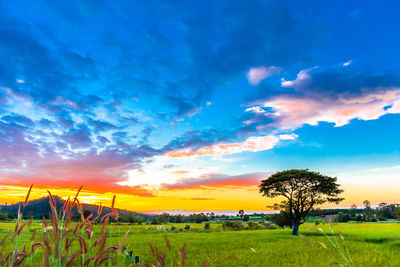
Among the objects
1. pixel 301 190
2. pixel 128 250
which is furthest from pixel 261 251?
pixel 301 190

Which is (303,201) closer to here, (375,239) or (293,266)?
(375,239)

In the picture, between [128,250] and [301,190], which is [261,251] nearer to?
[128,250]

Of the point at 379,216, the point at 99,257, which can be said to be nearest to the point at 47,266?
the point at 99,257

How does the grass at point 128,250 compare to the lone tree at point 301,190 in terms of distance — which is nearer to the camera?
the grass at point 128,250

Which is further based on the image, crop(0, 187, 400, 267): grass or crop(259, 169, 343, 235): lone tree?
crop(259, 169, 343, 235): lone tree

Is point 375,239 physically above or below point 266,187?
below

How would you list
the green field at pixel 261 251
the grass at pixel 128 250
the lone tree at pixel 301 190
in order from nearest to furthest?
1. the grass at pixel 128 250
2. the green field at pixel 261 251
3. the lone tree at pixel 301 190

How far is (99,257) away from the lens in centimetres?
226

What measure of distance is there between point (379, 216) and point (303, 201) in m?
114

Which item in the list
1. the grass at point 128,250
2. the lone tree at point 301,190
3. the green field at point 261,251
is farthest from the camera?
the lone tree at point 301,190

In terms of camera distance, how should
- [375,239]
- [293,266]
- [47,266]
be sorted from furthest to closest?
[375,239]
[293,266]
[47,266]

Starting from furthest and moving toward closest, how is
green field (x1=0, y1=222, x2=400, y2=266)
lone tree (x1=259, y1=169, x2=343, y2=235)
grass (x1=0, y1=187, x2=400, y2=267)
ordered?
lone tree (x1=259, y1=169, x2=343, y2=235)
green field (x1=0, y1=222, x2=400, y2=266)
grass (x1=0, y1=187, x2=400, y2=267)

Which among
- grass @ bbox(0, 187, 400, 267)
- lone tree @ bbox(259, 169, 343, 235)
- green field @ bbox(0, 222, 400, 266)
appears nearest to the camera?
grass @ bbox(0, 187, 400, 267)

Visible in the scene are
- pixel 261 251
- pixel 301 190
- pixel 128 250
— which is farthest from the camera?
pixel 301 190
